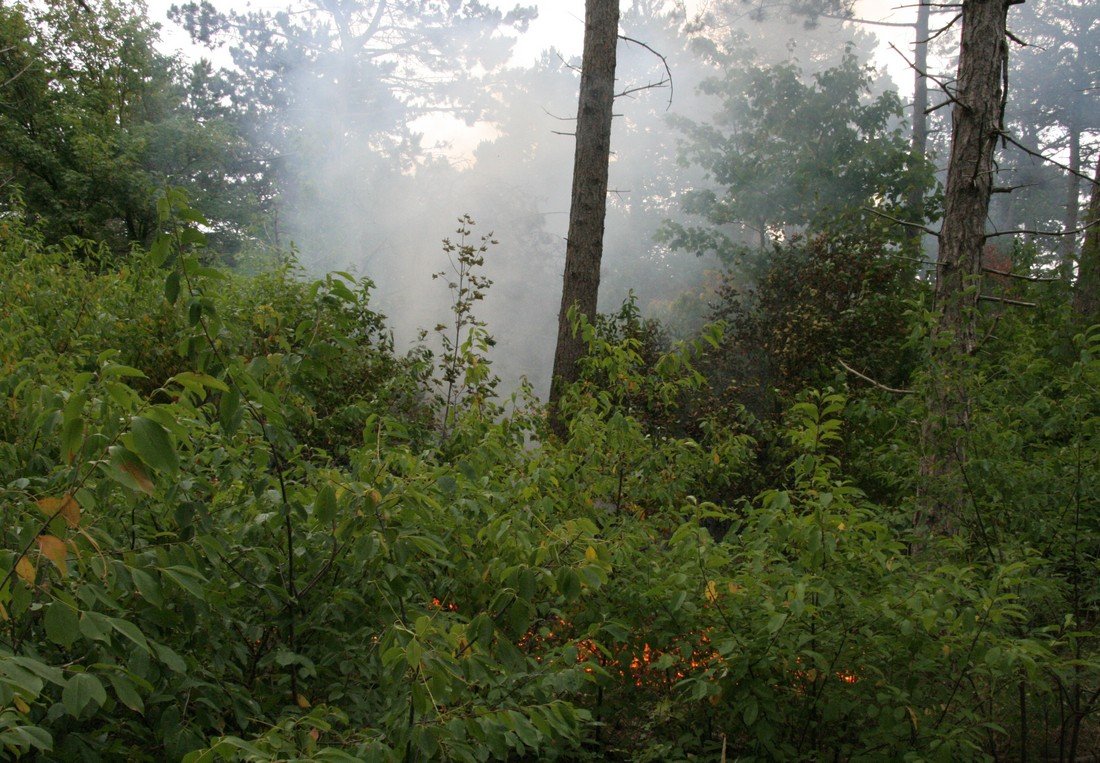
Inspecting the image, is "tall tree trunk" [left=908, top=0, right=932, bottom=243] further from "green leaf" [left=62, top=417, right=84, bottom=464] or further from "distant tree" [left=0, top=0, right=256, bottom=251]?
"distant tree" [left=0, top=0, right=256, bottom=251]

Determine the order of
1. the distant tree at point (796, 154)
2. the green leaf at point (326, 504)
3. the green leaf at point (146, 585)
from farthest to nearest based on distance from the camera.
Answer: the distant tree at point (796, 154), the green leaf at point (326, 504), the green leaf at point (146, 585)

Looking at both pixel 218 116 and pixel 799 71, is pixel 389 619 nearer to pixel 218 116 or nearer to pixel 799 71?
pixel 799 71

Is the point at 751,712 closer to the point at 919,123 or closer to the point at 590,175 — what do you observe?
the point at 590,175

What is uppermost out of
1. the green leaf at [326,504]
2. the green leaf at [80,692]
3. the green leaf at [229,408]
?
the green leaf at [229,408]

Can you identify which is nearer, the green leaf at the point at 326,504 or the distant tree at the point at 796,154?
the green leaf at the point at 326,504

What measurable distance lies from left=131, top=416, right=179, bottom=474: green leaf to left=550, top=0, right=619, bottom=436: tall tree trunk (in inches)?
255

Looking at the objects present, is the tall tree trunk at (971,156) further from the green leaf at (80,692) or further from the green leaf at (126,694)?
the green leaf at (80,692)

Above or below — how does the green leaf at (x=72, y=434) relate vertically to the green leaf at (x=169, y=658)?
above

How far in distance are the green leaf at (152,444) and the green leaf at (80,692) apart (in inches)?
15.6

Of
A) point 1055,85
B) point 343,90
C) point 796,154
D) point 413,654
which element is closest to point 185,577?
point 413,654

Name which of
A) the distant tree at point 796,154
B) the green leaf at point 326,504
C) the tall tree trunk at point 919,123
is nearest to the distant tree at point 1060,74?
the tall tree trunk at point 919,123

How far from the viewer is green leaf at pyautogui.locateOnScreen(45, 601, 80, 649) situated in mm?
1584

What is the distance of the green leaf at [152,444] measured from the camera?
1.60 metres

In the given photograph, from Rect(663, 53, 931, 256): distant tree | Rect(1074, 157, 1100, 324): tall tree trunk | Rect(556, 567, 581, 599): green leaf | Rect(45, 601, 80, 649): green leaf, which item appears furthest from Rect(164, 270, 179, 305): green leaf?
Rect(663, 53, 931, 256): distant tree
